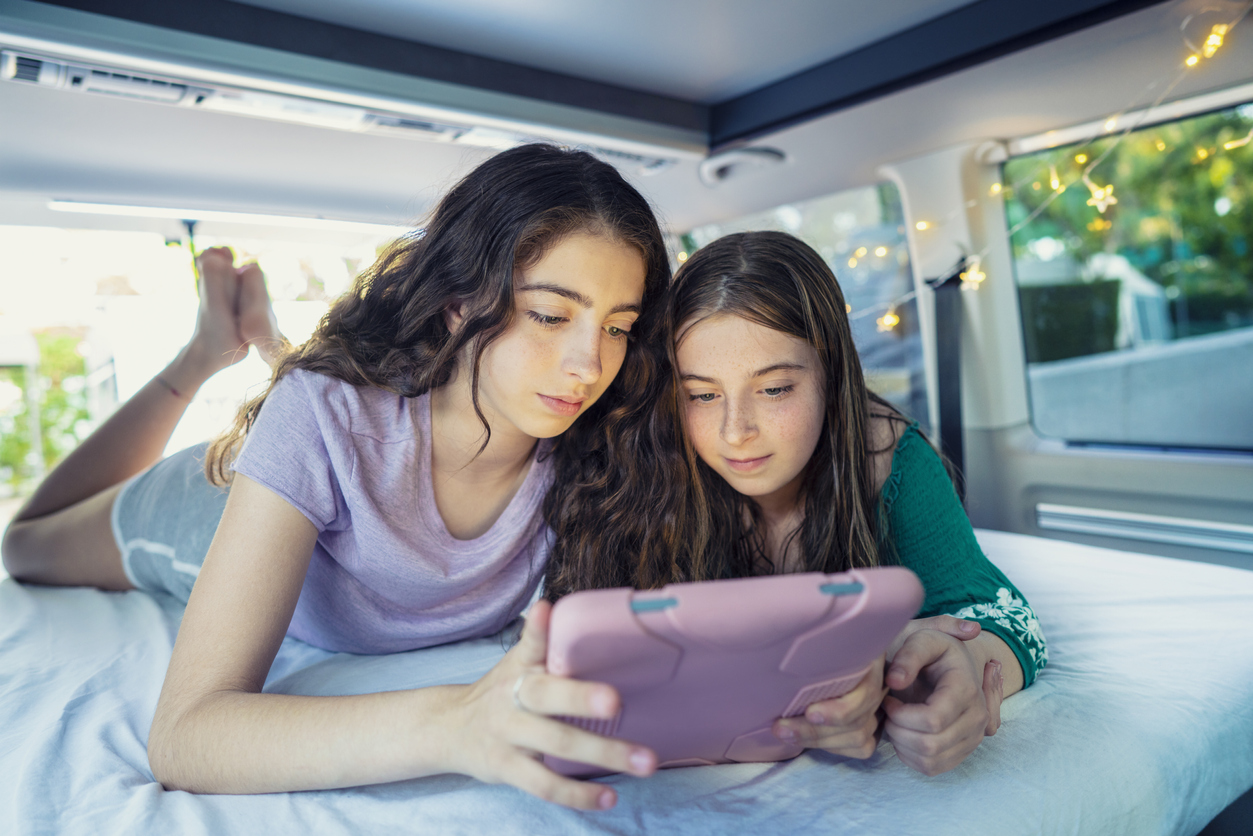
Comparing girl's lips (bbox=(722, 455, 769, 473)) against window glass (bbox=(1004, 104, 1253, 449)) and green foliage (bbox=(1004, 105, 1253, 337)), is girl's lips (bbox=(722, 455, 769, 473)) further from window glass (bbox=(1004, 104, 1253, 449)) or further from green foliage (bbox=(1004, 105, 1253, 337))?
green foliage (bbox=(1004, 105, 1253, 337))

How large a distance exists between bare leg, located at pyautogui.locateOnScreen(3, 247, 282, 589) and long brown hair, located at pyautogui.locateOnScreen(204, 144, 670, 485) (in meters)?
0.85

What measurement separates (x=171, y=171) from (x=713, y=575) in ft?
8.23

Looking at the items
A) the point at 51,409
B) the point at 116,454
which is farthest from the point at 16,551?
the point at 51,409

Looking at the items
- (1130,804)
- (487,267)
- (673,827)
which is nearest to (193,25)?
(487,267)

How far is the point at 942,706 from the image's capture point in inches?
32.8

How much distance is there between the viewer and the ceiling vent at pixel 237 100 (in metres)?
1.85

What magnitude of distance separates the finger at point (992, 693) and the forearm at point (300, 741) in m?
0.63

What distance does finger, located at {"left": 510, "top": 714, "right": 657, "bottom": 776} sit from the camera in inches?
23.9

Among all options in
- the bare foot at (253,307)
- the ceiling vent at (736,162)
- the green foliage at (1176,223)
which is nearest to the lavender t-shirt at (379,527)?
the bare foot at (253,307)

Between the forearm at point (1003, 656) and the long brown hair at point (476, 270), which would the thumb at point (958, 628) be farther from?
the long brown hair at point (476, 270)

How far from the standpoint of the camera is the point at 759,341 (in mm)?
1214

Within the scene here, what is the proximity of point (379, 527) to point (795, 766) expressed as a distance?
A: 68 centimetres

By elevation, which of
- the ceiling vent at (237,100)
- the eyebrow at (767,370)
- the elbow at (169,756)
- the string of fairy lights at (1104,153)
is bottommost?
the elbow at (169,756)

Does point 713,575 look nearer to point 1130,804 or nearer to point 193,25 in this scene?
point 1130,804
